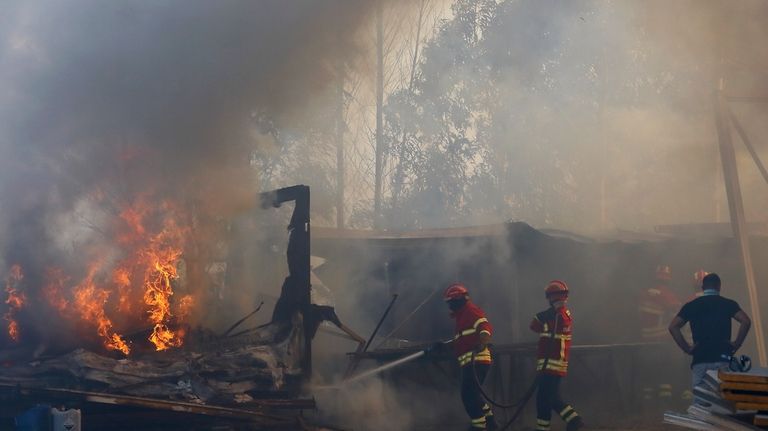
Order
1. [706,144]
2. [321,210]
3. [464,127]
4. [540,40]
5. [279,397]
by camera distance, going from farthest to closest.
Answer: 1. [464,127]
2. [321,210]
3. [540,40]
4. [706,144]
5. [279,397]

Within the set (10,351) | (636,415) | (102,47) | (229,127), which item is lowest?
(636,415)

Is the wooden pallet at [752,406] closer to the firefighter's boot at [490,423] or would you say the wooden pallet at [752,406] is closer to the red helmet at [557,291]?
the red helmet at [557,291]

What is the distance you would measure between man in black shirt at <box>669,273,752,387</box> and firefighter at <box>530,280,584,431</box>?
4.58 feet

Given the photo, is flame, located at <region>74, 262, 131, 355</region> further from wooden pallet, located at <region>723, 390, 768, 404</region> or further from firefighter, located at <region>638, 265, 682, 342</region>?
firefighter, located at <region>638, 265, 682, 342</region>

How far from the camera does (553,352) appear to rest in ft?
32.0

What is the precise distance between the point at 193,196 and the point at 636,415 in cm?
648

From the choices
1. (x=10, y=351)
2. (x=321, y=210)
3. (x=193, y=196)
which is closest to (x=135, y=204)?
(x=193, y=196)

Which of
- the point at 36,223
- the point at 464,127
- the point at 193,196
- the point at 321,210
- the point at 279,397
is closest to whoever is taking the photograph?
the point at 279,397

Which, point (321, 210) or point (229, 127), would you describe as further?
point (321, 210)

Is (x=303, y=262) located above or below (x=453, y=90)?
below

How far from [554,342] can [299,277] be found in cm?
303

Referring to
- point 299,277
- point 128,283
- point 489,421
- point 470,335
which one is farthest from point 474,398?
point 128,283

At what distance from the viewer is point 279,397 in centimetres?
895

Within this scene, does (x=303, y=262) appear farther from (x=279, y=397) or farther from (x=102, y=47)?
(x=102, y=47)
